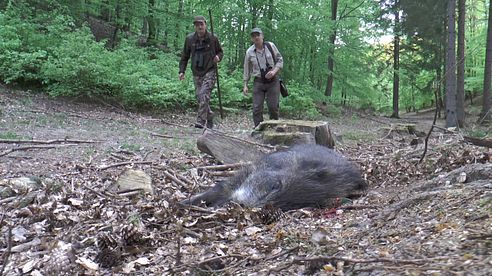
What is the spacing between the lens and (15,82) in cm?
1245

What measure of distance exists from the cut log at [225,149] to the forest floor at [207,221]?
242mm

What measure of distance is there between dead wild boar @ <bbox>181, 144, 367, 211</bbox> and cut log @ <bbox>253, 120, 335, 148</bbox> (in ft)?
7.42

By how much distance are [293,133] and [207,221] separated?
4089 millimetres

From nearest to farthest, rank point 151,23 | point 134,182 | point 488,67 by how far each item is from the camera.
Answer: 1. point 134,182
2. point 488,67
3. point 151,23

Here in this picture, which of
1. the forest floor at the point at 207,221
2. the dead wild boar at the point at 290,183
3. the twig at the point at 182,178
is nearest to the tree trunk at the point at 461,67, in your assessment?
the forest floor at the point at 207,221

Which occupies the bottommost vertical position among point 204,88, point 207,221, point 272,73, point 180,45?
point 207,221

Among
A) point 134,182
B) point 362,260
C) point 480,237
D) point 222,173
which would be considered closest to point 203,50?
point 222,173

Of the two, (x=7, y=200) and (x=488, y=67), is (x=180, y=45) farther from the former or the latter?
(x=7, y=200)

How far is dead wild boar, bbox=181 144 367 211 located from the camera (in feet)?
15.1

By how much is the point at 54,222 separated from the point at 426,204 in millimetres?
3141

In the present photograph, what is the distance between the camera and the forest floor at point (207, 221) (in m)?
2.36

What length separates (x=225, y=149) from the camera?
7086 mm

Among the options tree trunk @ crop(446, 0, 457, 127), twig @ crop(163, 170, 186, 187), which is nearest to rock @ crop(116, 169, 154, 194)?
twig @ crop(163, 170, 186, 187)

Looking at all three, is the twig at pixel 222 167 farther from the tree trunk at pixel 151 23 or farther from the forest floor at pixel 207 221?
the tree trunk at pixel 151 23
